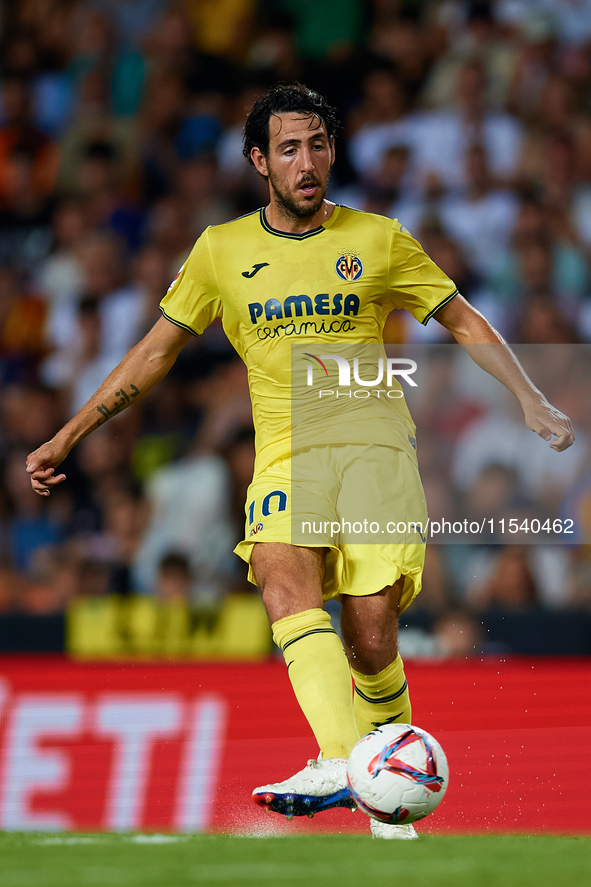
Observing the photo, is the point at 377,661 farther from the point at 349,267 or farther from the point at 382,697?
the point at 349,267

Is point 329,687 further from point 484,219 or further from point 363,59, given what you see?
point 363,59

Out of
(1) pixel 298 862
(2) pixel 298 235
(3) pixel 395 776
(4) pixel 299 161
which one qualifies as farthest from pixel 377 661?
(4) pixel 299 161

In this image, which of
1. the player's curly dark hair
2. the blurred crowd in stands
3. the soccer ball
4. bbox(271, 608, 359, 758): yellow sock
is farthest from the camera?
the blurred crowd in stands

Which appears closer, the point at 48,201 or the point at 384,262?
the point at 384,262

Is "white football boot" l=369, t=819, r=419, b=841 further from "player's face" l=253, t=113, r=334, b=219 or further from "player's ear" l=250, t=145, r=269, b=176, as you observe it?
"player's ear" l=250, t=145, r=269, b=176

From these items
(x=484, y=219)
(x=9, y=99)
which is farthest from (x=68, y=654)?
(x=9, y=99)

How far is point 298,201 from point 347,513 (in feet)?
3.72

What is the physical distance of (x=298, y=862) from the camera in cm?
352

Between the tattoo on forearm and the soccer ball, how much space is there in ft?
5.21

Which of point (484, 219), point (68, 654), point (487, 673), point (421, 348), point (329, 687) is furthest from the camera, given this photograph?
point (484, 219)

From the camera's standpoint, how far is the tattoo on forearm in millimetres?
4852

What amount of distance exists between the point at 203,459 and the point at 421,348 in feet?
5.06

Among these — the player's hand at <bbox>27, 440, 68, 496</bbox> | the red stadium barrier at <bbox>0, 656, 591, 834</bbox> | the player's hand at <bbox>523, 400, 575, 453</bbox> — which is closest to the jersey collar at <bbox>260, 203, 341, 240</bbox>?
the player's hand at <bbox>523, 400, 575, 453</bbox>

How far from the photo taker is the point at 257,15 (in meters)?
10.8
